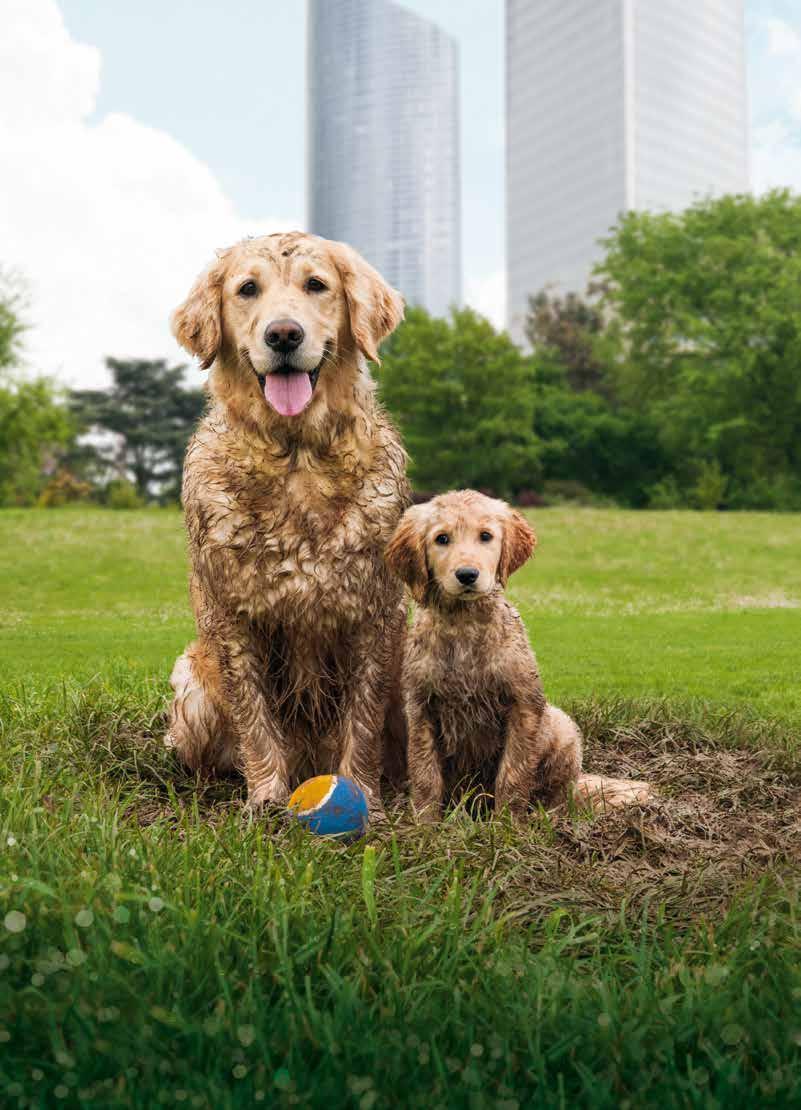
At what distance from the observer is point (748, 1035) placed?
7.91ft

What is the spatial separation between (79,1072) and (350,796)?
1751 mm

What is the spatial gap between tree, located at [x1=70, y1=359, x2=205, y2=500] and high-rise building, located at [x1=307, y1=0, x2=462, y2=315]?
93872 millimetres

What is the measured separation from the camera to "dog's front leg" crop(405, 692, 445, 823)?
4.25 m

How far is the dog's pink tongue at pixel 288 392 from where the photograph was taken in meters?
3.80

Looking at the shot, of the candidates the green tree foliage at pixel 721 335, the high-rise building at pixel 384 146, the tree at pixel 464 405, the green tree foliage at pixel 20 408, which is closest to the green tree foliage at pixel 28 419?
the green tree foliage at pixel 20 408

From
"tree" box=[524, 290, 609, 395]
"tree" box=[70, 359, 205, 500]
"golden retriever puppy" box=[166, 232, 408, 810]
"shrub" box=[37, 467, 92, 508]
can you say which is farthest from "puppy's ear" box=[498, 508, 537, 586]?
"tree" box=[70, 359, 205, 500]

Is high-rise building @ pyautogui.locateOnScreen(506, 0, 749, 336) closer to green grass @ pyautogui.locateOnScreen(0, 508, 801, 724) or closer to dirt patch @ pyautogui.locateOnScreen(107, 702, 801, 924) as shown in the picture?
green grass @ pyautogui.locateOnScreen(0, 508, 801, 724)

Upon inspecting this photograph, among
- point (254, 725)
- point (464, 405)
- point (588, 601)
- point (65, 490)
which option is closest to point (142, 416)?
point (65, 490)

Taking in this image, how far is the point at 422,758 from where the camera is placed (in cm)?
427

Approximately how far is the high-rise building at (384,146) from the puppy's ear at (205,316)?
477 ft

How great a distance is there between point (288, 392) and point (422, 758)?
4.95ft

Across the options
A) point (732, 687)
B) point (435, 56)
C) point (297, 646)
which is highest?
point (435, 56)

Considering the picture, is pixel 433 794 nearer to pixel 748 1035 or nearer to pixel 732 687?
pixel 748 1035

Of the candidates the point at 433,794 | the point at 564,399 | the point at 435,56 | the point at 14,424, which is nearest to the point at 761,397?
the point at 564,399
